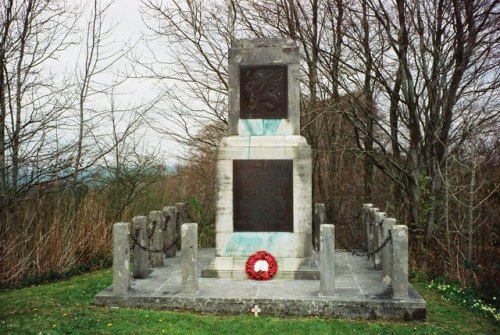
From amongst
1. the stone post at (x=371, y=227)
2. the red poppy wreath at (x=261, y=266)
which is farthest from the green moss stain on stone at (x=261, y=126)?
the stone post at (x=371, y=227)

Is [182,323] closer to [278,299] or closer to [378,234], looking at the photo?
[278,299]

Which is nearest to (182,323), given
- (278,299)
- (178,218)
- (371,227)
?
(278,299)

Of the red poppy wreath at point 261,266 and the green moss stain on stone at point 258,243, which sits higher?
the green moss stain on stone at point 258,243

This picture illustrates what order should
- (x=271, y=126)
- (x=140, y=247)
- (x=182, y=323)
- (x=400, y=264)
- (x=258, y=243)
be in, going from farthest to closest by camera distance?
(x=271, y=126)
(x=258, y=243)
(x=140, y=247)
(x=400, y=264)
(x=182, y=323)

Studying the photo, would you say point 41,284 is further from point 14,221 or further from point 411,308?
point 411,308

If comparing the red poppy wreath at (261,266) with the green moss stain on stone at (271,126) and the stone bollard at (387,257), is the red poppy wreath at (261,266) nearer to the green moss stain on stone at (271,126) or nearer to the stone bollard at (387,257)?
the stone bollard at (387,257)

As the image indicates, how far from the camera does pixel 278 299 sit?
22.8 feet

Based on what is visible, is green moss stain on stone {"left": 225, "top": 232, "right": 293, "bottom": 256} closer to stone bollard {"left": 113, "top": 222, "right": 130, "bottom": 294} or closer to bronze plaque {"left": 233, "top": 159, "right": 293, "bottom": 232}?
bronze plaque {"left": 233, "top": 159, "right": 293, "bottom": 232}

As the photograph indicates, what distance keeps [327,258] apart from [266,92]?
338 cm

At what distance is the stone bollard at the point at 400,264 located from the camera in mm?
6898

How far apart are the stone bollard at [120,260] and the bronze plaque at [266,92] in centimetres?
308

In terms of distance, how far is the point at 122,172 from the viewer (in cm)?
1388

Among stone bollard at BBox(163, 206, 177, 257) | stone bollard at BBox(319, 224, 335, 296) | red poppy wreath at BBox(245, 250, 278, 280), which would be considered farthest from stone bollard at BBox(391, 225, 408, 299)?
stone bollard at BBox(163, 206, 177, 257)

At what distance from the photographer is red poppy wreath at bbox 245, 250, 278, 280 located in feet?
27.1
